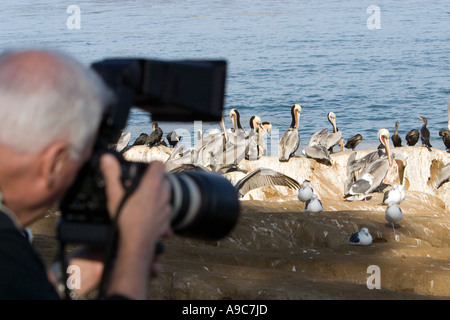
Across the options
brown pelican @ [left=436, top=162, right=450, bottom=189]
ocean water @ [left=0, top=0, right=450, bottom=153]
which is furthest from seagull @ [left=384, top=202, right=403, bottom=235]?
ocean water @ [left=0, top=0, right=450, bottom=153]

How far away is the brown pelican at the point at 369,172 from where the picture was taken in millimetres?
14734

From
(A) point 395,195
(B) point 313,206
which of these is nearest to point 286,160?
(A) point 395,195

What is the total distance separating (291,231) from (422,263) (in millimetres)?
2795

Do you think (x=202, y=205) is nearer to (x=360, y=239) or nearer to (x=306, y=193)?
(x=360, y=239)

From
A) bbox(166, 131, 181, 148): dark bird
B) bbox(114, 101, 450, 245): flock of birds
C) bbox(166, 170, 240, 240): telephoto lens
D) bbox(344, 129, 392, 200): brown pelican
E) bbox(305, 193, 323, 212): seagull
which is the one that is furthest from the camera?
bbox(166, 131, 181, 148): dark bird

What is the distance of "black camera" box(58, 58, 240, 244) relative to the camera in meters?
1.90

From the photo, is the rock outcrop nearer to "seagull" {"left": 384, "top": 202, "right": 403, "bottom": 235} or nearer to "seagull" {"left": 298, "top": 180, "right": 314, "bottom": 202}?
"seagull" {"left": 384, "top": 202, "right": 403, "bottom": 235}

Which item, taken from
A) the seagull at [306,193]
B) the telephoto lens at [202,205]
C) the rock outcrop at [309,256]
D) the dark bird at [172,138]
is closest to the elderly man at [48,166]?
the telephoto lens at [202,205]

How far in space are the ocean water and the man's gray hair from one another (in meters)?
21.0

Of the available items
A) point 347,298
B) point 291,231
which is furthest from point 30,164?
point 291,231

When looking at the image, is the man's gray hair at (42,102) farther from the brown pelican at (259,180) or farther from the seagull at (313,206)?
the brown pelican at (259,180)

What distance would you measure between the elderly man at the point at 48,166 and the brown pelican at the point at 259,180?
12552mm

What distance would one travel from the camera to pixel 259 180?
14883 mm

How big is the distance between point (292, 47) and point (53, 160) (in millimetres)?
43629
